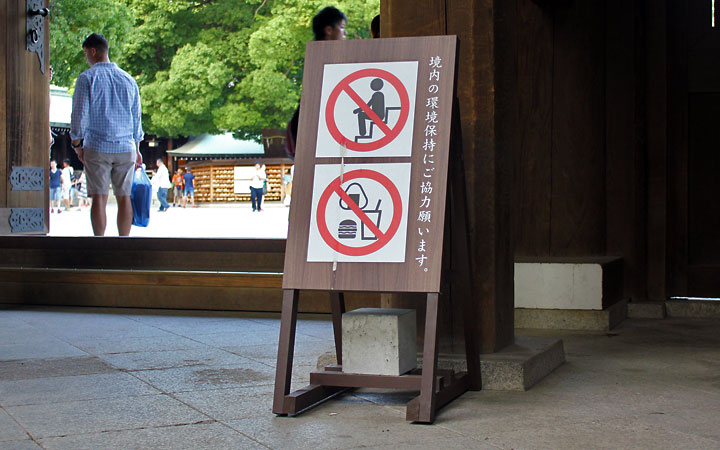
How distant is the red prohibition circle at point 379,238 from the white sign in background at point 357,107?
0.29ft

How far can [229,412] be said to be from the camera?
3.42 m

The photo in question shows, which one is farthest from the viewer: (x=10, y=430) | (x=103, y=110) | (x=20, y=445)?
(x=103, y=110)

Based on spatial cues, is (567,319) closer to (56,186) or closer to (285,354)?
(285,354)

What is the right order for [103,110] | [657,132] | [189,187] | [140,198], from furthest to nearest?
1. [189,187]
2. [140,198]
3. [103,110]
4. [657,132]

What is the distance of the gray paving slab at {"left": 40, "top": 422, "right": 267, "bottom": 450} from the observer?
9.55 feet

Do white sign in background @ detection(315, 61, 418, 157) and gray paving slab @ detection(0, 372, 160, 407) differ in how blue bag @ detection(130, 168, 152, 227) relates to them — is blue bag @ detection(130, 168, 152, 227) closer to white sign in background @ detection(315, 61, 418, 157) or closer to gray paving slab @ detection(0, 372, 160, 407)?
gray paving slab @ detection(0, 372, 160, 407)

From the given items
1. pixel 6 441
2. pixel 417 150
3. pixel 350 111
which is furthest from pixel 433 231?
pixel 6 441

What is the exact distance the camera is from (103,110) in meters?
7.06

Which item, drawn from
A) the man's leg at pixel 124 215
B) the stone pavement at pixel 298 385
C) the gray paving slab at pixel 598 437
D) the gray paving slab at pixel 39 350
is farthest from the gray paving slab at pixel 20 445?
the man's leg at pixel 124 215

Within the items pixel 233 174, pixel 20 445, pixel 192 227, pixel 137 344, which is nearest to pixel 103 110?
pixel 137 344

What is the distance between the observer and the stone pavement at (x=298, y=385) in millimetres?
3014

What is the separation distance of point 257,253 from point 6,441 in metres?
3.72

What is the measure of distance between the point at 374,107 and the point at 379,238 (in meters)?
0.53

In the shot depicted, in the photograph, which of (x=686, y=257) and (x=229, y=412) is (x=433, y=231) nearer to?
(x=229, y=412)
